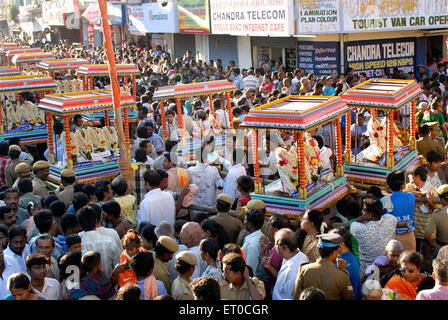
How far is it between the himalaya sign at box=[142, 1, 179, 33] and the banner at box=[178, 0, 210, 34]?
0.33 m

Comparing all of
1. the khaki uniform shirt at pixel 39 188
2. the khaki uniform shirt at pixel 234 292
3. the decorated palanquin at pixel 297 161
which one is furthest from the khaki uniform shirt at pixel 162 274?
the khaki uniform shirt at pixel 39 188

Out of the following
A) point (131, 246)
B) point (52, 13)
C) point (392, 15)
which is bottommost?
point (131, 246)

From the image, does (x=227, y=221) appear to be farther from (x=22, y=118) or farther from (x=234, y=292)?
(x=22, y=118)

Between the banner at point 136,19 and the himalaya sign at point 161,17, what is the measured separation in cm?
49

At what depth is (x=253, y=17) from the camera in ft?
61.7

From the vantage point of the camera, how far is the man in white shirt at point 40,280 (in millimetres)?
5168

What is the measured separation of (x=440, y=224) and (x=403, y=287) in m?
1.76

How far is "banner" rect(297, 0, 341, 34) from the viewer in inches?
628

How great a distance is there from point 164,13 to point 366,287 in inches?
897

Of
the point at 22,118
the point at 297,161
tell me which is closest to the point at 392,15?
the point at 297,161

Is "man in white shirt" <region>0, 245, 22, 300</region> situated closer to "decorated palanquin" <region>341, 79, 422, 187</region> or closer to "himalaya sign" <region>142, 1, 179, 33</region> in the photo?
"decorated palanquin" <region>341, 79, 422, 187</region>

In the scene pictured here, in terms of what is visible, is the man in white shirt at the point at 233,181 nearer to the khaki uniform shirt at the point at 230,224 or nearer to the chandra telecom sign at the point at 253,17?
the khaki uniform shirt at the point at 230,224

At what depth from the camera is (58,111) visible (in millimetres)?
10273

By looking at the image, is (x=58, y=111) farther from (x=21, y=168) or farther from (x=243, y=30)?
(x=243, y=30)
